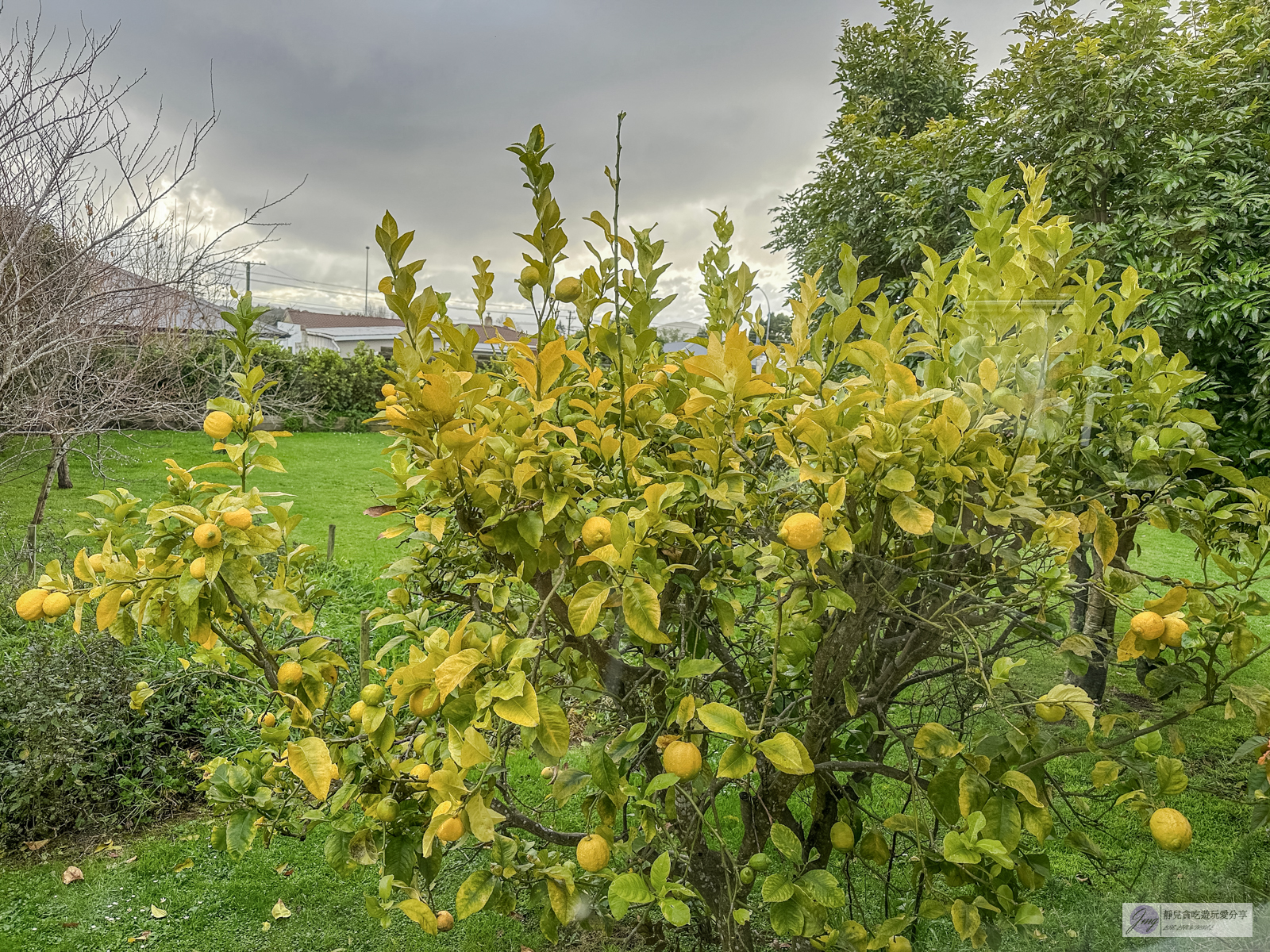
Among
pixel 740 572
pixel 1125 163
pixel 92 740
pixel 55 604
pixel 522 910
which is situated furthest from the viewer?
pixel 92 740

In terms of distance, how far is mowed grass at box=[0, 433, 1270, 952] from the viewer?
35.4 inches

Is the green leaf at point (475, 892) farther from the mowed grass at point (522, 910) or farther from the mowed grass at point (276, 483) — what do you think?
the mowed grass at point (276, 483)

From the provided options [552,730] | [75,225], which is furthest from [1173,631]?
[75,225]

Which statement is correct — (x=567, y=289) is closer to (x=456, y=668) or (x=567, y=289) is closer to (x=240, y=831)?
(x=456, y=668)

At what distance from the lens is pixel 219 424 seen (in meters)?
0.81

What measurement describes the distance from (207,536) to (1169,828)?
3.26 ft

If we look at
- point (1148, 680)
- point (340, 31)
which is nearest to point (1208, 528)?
point (1148, 680)

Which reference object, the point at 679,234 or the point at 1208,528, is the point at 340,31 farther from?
the point at 1208,528

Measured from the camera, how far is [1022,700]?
786mm

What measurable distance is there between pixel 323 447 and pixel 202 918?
4952mm

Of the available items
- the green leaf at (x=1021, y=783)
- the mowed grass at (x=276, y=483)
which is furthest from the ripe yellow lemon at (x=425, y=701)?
the mowed grass at (x=276, y=483)

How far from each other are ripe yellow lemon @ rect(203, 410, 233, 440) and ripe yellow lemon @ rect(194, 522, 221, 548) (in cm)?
18

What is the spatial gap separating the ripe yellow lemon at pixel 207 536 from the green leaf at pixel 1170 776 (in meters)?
0.97

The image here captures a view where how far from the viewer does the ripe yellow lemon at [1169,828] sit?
2.14 feet
